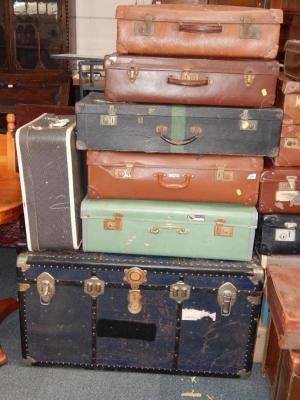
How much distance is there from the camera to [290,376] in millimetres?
1805

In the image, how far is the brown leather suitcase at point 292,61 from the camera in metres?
2.00

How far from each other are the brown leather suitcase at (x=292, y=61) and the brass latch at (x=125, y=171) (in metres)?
0.77

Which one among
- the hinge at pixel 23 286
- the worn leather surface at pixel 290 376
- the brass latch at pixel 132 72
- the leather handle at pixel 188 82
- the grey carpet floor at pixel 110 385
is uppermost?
the brass latch at pixel 132 72

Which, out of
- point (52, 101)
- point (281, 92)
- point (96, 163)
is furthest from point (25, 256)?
point (52, 101)

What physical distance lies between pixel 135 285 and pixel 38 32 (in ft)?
10.8

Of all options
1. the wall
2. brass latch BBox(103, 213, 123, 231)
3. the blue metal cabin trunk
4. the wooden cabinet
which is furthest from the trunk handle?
the wall

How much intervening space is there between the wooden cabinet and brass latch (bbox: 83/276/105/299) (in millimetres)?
2861

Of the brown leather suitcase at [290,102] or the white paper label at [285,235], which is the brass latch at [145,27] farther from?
the white paper label at [285,235]

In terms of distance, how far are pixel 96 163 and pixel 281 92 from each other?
81 cm

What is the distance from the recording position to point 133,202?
2049mm

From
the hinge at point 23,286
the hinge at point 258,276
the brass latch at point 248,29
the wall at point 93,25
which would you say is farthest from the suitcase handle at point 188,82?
the wall at point 93,25

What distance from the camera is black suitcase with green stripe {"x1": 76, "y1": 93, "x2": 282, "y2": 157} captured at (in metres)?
1.93

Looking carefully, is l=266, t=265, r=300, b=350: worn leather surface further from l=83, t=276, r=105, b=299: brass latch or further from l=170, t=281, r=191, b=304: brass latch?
l=83, t=276, r=105, b=299: brass latch

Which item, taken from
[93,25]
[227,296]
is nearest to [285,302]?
[227,296]
